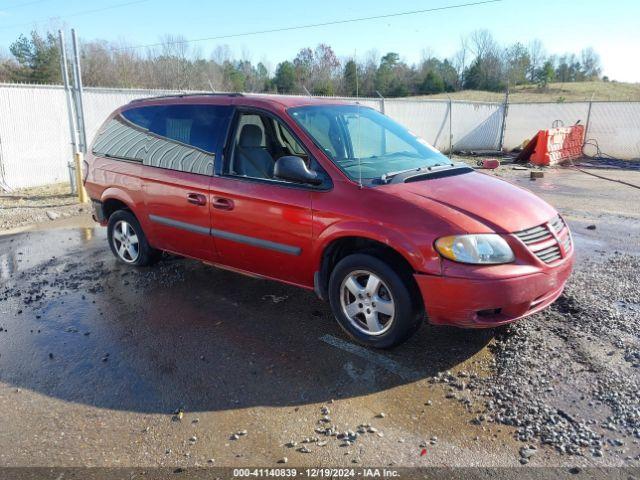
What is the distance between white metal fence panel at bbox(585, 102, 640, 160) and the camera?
17.5 metres

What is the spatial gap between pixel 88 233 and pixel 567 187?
10.3m

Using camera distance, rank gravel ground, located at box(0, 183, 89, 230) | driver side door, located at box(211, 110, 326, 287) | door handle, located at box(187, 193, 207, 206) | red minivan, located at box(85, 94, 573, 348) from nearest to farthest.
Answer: red minivan, located at box(85, 94, 573, 348), driver side door, located at box(211, 110, 326, 287), door handle, located at box(187, 193, 207, 206), gravel ground, located at box(0, 183, 89, 230)

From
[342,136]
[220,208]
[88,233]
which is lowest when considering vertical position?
[88,233]

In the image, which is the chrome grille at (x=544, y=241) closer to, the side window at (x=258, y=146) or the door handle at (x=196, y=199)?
the side window at (x=258, y=146)

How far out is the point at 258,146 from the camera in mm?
4570

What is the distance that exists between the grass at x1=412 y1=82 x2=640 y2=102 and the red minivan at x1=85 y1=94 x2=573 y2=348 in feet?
145

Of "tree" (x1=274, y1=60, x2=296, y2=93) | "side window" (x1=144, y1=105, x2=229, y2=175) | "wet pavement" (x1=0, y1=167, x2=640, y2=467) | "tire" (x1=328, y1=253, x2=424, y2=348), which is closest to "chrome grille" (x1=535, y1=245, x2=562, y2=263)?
"wet pavement" (x1=0, y1=167, x2=640, y2=467)

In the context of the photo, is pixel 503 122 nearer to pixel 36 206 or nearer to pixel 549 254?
pixel 36 206

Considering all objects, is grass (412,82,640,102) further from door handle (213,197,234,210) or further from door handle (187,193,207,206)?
door handle (213,197,234,210)

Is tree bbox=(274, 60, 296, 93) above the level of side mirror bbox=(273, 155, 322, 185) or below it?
above

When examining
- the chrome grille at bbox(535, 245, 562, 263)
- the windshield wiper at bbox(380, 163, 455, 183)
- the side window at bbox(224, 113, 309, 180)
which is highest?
the side window at bbox(224, 113, 309, 180)

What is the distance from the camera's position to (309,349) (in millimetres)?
3852

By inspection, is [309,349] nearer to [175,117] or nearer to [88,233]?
[175,117]

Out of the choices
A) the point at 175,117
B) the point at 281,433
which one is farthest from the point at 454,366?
the point at 175,117
